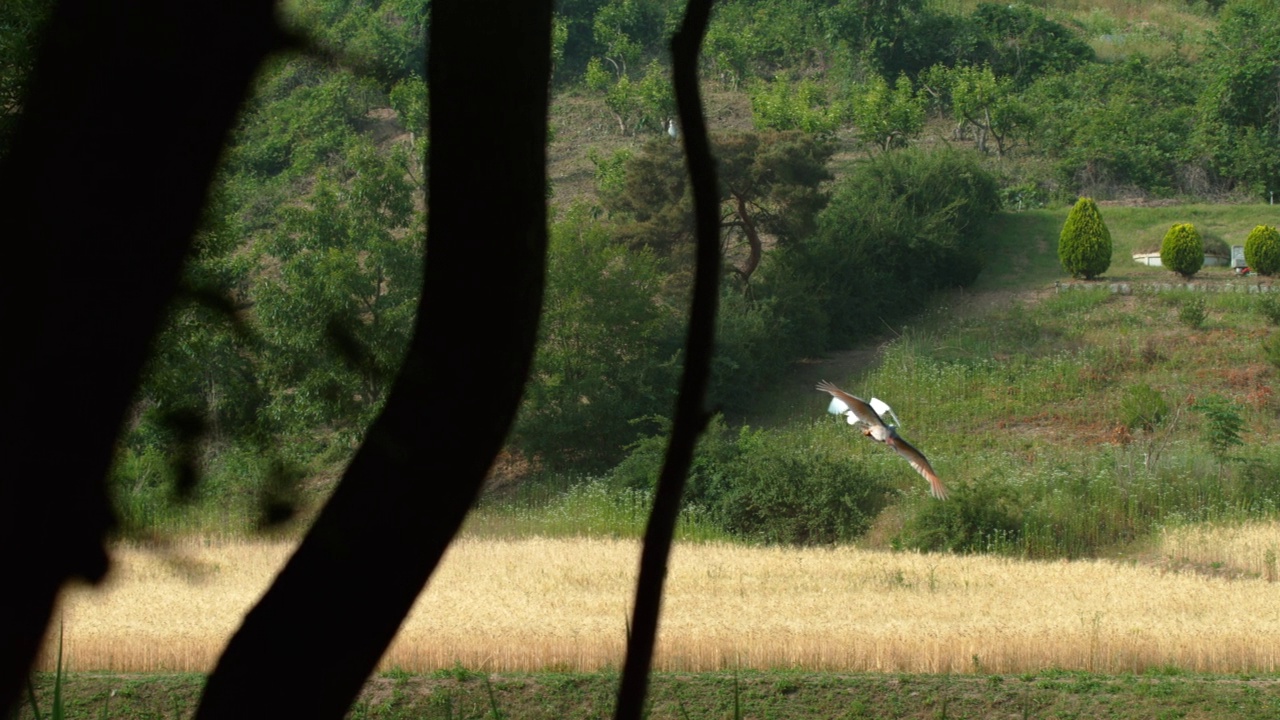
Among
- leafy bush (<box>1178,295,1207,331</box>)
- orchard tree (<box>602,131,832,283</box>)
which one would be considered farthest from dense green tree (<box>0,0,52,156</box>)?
leafy bush (<box>1178,295,1207,331</box>)

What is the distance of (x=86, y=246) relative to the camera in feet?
5.53

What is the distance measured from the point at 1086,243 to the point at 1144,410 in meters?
8.97

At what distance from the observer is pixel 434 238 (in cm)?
175

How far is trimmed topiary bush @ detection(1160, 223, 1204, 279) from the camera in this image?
31250mm

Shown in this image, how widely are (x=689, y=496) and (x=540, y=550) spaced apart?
4.71 meters

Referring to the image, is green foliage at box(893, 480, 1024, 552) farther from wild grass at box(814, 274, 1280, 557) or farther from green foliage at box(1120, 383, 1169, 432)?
green foliage at box(1120, 383, 1169, 432)

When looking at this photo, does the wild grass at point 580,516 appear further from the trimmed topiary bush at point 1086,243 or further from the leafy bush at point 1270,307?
the trimmed topiary bush at point 1086,243

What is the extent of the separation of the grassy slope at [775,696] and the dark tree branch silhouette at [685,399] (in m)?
7.08

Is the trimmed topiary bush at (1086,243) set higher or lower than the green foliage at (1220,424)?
higher

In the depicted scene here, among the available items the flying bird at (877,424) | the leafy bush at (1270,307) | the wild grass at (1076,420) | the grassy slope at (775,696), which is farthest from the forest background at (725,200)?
the leafy bush at (1270,307)

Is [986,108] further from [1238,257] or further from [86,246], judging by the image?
[86,246]

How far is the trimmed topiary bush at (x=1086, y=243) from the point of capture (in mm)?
32062

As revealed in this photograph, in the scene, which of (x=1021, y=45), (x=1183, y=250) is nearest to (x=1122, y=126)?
(x=1021, y=45)

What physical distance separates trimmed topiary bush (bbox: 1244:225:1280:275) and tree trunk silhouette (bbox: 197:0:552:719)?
32.9 m
